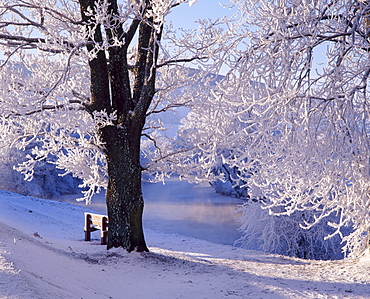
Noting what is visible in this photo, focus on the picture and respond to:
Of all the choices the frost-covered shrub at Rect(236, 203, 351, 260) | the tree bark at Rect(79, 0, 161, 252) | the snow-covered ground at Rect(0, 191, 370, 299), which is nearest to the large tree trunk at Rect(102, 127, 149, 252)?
the tree bark at Rect(79, 0, 161, 252)

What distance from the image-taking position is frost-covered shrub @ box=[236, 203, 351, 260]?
15148 mm

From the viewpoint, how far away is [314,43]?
17.7 ft

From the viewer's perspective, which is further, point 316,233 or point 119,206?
point 316,233

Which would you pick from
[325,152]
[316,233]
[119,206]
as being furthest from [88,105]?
[316,233]

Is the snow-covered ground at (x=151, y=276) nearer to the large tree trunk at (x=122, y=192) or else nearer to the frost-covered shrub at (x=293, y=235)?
the large tree trunk at (x=122, y=192)

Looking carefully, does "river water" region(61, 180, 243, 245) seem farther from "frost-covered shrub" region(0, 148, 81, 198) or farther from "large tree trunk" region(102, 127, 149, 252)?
"large tree trunk" region(102, 127, 149, 252)

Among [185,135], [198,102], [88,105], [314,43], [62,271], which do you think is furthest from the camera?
[185,135]

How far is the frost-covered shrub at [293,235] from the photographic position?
596 inches

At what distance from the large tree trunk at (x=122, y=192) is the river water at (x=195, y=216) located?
21.2 feet

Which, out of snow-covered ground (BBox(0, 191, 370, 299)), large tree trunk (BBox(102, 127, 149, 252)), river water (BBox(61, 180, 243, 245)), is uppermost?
large tree trunk (BBox(102, 127, 149, 252))

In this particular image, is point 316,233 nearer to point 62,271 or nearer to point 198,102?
point 198,102

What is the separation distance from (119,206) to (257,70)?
4.23m

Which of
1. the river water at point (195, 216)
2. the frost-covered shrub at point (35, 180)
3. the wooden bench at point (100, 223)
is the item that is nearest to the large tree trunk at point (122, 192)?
the wooden bench at point (100, 223)

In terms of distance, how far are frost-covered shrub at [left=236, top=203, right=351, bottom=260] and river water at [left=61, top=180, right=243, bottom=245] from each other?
1.21 metres
